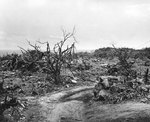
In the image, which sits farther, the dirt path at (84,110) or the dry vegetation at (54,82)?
the dry vegetation at (54,82)

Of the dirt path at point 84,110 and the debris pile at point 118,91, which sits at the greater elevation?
the debris pile at point 118,91

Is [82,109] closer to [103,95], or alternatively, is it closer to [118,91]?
[103,95]

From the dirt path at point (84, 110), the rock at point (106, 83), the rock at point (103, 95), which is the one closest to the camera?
the dirt path at point (84, 110)

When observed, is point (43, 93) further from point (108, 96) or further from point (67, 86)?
point (108, 96)

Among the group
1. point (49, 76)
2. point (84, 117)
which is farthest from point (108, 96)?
point (49, 76)

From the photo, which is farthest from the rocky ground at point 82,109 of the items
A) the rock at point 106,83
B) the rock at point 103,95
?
the rock at point 106,83

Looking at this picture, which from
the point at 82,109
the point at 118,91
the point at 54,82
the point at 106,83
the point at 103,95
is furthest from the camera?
the point at 54,82

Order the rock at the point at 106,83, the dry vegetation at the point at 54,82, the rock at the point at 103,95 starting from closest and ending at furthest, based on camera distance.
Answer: the dry vegetation at the point at 54,82
the rock at the point at 103,95
the rock at the point at 106,83

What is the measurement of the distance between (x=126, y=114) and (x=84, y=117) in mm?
2393

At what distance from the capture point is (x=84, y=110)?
42.8ft

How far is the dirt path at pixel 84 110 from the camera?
10.4 m

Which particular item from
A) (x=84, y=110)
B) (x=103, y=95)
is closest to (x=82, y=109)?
(x=84, y=110)

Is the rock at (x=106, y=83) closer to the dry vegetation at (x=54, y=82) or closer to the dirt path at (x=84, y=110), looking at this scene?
the dry vegetation at (x=54, y=82)

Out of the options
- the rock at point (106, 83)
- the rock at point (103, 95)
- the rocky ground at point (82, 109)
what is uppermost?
the rock at point (106, 83)
